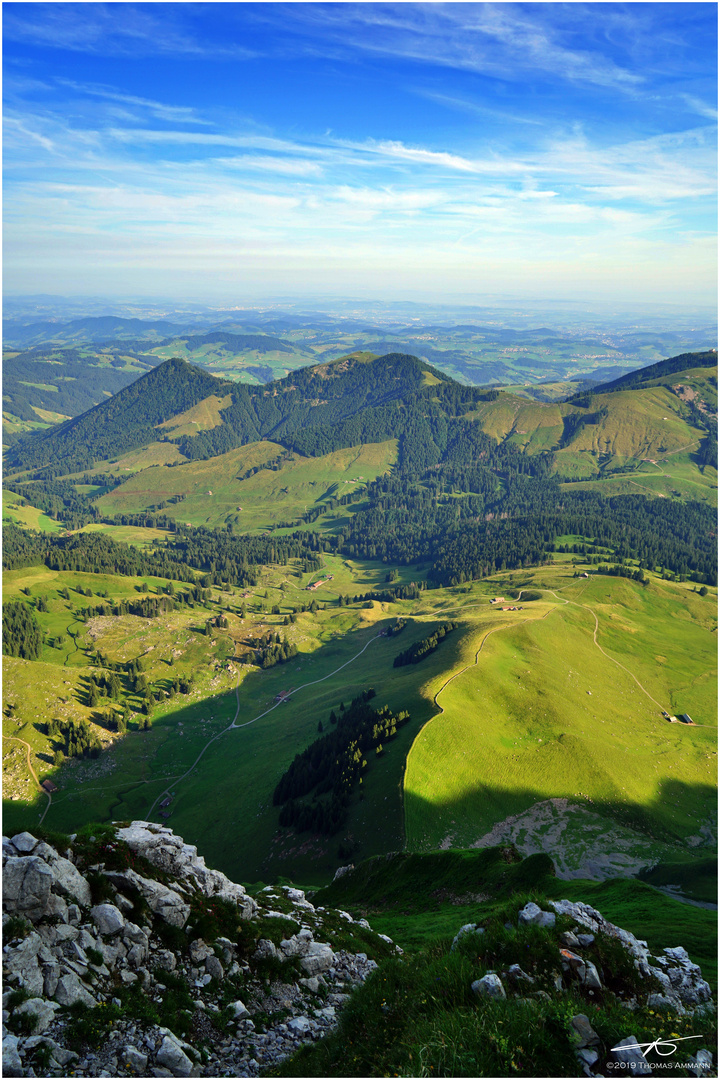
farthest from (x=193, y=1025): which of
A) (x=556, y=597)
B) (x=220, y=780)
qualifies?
(x=556, y=597)

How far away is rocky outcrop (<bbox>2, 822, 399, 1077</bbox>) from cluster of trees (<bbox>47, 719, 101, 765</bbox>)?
139 m

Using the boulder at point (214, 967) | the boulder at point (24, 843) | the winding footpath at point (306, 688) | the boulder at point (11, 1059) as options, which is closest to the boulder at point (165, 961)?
the boulder at point (214, 967)

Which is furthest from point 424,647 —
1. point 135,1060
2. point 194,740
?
point 135,1060

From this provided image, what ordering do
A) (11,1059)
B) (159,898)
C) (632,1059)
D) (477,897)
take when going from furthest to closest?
(477,897) → (159,898) → (11,1059) → (632,1059)

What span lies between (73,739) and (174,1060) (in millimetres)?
154597

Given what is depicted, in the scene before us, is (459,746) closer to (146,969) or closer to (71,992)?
(146,969)

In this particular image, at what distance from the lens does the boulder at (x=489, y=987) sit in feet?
54.1

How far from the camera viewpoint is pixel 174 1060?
16906 millimetres

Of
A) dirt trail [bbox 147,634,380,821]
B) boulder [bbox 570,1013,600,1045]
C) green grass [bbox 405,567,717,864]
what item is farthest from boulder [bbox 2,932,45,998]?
dirt trail [bbox 147,634,380,821]

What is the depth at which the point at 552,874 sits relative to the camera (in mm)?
51469

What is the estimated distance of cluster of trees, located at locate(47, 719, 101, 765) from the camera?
14312 cm

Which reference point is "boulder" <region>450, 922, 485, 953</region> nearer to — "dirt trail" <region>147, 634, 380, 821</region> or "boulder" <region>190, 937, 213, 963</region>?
"boulder" <region>190, 937, 213, 963</region>

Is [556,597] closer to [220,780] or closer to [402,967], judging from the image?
[220,780]

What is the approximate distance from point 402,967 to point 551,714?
343 feet
